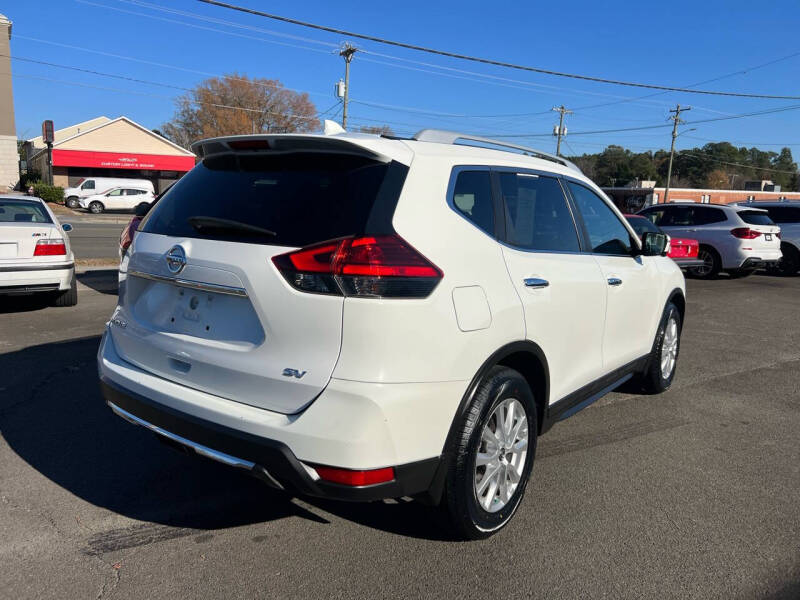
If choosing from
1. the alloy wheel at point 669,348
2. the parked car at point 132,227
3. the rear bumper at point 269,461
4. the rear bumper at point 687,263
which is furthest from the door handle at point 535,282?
the rear bumper at point 687,263

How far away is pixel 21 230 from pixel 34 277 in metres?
Result: 0.57

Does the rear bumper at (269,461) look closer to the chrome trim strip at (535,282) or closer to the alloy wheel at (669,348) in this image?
the chrome trim strip at (535,282)

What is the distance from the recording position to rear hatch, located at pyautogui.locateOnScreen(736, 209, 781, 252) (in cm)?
1380

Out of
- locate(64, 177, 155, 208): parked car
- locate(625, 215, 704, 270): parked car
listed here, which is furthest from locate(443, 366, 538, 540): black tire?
locate(64, 177, 155, 208): parked car

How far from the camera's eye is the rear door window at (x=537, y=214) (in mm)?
3160

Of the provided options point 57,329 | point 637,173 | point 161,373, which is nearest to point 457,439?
point 161,373

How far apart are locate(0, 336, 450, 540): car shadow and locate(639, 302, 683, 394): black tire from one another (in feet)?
8.77

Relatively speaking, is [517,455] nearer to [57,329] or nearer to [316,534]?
[316,534]

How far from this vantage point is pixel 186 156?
175 ft

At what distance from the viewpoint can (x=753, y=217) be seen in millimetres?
14141

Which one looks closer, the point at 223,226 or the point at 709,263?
the point at 223,226

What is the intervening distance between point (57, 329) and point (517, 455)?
586cm

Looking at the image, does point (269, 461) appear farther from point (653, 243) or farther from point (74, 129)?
point (74, 129)

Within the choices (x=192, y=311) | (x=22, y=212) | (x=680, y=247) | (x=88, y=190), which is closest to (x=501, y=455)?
(x=192, y=311)
